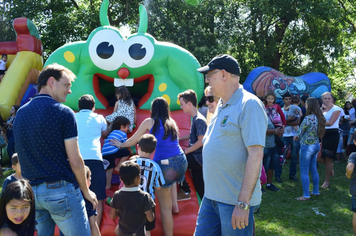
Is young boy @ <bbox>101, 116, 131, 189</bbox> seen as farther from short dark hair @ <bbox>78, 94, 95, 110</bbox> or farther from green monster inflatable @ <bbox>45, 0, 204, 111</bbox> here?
green monster inflatable @ <bbox>45, 0, 204, 111</bbox>

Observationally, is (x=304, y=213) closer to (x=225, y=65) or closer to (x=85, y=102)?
(x=85, y=102)

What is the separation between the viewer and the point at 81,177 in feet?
8.55

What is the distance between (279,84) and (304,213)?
253 inches

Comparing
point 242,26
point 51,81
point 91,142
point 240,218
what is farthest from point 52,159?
point 242,26

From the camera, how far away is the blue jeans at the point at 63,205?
8.09 ft

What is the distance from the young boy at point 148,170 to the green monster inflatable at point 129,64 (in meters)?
2.01

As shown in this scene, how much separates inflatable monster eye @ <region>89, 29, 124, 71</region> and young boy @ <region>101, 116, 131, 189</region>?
1.12 metres

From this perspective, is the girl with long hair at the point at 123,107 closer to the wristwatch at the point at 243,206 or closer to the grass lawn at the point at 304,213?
the grass lawn at the point at 304,213

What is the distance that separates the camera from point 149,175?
12.0 ft

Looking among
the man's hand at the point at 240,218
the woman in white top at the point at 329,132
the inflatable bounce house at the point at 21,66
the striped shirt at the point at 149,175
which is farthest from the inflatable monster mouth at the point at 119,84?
the inflatable bounce house at the point at 21,66

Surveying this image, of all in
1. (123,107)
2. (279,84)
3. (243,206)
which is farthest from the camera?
(279,84)

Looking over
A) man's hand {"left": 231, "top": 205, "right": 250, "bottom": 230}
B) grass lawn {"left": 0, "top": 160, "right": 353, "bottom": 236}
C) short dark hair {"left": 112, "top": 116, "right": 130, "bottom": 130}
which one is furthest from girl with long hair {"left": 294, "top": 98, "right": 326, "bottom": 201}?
man's hand {"left": 231, "top": 205, "right": 250, "bottom": 230}

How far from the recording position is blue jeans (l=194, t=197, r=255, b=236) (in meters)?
2.34

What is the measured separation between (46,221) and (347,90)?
1979 cm
